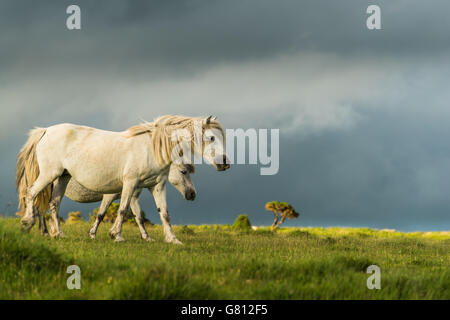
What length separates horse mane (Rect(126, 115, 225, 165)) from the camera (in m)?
11.0

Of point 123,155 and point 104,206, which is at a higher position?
point 123,155

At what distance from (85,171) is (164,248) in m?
2.93

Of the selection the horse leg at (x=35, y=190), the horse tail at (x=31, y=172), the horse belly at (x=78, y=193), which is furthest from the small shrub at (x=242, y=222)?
the horse leg at (x=35, y=190)

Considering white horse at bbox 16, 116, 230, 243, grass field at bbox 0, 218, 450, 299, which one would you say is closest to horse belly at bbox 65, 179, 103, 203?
white horse at bbox 16, 116, 230, 243

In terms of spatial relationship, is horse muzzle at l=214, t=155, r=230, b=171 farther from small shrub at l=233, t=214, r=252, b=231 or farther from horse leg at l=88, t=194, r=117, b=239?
small shrub at l=233, t=214, r=252, b=231

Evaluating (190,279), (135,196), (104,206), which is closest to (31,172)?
(104,206)

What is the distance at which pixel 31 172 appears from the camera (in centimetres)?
1220

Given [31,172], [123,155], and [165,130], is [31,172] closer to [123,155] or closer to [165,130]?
[123,155]

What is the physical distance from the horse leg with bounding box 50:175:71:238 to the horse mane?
240cm

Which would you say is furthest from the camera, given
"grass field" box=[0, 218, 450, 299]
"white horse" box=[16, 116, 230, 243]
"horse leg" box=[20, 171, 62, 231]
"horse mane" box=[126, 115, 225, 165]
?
"horse leg" box=[20, 171, 62, 231]

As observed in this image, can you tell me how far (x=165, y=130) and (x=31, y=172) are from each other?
3905mm

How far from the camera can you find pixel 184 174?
1252 cm
